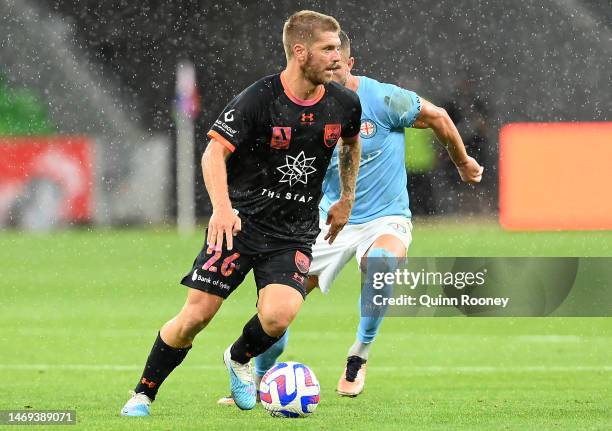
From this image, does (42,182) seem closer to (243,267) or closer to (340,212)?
(340,212)

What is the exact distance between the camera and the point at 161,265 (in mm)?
16875

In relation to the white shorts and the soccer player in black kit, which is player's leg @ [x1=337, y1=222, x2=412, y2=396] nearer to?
the white shorts

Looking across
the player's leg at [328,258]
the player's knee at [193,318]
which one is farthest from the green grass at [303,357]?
the player's leg at [328,258]

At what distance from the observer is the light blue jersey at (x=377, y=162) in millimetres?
8109

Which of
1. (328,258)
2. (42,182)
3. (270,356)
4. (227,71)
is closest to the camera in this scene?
(270,356)

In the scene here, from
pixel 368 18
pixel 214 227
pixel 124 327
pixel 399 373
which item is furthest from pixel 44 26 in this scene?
pixel 214 227

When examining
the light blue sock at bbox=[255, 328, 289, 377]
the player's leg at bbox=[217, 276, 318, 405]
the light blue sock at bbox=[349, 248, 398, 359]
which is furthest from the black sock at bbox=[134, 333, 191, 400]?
the light blue sock at bbox=[349, 248, 398, 359]

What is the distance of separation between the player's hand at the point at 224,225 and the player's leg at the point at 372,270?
185 cm

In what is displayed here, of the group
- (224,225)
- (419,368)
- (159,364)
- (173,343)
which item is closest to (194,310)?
(173,343)

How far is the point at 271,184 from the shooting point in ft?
21.8

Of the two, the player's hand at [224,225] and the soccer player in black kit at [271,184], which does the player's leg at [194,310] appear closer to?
the soccer player in black kit at [271,184]

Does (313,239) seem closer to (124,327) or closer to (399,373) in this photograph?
(399,373)

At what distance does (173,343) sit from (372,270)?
1.66 m

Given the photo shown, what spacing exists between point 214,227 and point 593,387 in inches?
112
